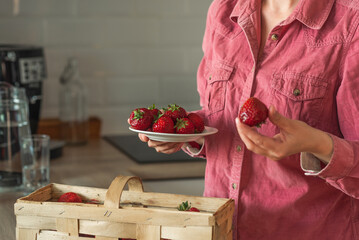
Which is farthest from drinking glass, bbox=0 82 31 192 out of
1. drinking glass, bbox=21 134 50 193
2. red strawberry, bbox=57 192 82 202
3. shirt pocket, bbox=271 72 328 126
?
shirt pocket, bbox=271 72 328 126

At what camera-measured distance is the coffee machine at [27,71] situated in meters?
1.84

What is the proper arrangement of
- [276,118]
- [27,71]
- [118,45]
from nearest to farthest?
[276,118] < [27,71] < [118,45]

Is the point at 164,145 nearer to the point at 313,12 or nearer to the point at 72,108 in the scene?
the point at 313,12

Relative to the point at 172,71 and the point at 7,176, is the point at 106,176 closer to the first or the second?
the point at 7,176

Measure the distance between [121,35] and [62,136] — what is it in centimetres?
47

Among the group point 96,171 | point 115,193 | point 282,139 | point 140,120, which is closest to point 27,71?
point 96,171

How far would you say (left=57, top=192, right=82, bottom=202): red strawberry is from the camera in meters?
1.12

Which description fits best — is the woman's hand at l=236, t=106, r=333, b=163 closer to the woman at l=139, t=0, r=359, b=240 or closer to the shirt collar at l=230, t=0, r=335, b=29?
the woman at l=139, t=0, r=359, b=240

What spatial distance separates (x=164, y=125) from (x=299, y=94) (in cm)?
28

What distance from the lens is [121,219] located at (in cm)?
99

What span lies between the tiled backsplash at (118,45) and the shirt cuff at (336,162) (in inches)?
53.0

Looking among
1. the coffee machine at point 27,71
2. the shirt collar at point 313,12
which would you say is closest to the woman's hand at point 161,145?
the shirt collar at point 313,12

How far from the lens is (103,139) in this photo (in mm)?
2271

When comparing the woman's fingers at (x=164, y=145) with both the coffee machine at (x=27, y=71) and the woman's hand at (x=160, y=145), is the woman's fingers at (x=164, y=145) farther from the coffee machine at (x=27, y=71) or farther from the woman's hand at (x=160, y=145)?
the coffee machine at (x=27, y=71)
